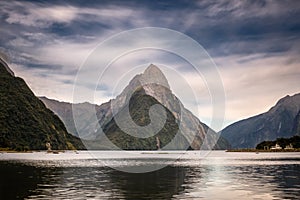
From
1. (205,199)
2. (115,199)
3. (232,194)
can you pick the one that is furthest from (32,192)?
(232,194)

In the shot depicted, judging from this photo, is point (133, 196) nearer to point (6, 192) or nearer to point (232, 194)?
point (232, 194)

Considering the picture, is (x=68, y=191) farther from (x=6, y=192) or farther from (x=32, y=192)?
(x=6, y=192)

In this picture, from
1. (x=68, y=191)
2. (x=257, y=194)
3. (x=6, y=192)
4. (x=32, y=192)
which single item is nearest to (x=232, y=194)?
(x=257, y=194)

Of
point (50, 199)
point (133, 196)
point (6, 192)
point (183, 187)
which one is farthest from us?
point (183, 187)

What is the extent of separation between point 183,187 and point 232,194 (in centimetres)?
1159

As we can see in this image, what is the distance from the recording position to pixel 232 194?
55.3 meters

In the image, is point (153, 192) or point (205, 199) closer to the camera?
point (205, 199)

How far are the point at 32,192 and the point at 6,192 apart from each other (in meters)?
3.69

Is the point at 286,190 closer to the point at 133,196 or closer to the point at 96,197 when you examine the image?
the point at 133,196

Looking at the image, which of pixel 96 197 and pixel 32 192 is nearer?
pixel 96 197

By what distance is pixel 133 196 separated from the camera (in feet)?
175

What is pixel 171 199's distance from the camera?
50.6m

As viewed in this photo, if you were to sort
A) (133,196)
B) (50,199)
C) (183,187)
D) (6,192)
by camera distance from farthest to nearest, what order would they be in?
(183,187)
(6,192)
(133,196)
(50,199)

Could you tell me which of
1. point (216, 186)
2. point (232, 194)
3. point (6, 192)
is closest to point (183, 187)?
point (216, 186)
